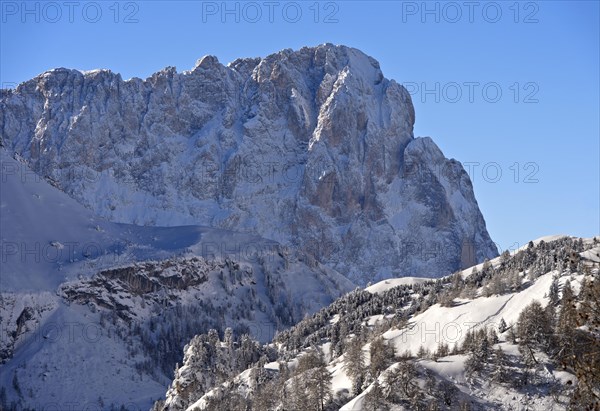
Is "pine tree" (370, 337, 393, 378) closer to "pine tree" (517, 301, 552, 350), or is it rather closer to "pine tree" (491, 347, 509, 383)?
"pine tree" (491, 347, 509, 383)

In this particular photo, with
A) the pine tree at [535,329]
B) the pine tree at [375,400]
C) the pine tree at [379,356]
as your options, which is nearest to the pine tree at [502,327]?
the pine tree at [535,329]

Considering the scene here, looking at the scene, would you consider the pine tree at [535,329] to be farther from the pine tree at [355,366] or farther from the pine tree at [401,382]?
the pine tree at [355,366]

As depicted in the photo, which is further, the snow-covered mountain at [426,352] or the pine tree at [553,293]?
the pine tree at [553,293]

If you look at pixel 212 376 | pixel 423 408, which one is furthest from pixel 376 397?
pixel 212 376

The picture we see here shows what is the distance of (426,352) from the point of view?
12900cm

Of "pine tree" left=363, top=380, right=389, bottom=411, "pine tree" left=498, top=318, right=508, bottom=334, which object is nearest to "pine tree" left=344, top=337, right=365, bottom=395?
"pine tree" left=363, top=380, right=389, bottom=411

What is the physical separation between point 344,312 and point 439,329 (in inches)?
1825

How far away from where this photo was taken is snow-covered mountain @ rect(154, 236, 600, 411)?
4198 inches

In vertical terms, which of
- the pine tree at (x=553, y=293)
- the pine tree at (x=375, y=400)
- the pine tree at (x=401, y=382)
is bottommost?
the pine tree at (x=375, y=400)

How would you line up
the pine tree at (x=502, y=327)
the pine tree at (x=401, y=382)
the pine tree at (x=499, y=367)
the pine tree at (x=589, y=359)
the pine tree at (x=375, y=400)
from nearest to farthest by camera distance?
1. the pine tree at (x=589, y=359)
2. the pine tree at (x=375, y=400)
3. the pine tree at (x=401, y=382)
4. the pine tree at (x=499, y=367)
5. the pine tree at (x=502, y=327)

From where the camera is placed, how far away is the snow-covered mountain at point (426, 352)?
106625 millimetres

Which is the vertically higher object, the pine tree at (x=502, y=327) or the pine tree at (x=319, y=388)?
the pine tree at (x=502, y=327)

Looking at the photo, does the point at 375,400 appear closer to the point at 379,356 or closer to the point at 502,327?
the point at 379,356

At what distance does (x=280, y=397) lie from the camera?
123m
